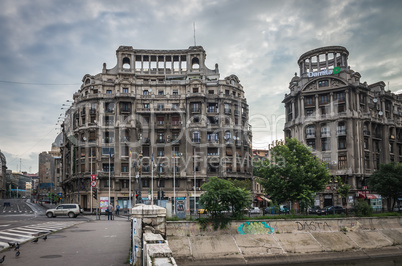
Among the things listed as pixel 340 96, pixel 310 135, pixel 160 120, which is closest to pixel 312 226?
pixel 310 135

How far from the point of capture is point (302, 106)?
252 ft

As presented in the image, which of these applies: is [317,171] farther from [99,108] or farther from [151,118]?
[99,108]

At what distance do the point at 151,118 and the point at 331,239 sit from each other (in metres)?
50.3

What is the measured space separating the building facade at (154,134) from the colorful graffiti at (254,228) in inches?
1676

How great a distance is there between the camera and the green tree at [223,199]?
88.7ft

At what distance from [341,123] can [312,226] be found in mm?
48181

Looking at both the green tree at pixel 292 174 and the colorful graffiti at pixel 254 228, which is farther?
the green tree at pixel 292 174

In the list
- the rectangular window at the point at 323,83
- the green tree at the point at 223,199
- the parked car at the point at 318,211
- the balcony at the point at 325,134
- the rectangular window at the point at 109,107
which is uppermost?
the rectangular window at the point at 323,83

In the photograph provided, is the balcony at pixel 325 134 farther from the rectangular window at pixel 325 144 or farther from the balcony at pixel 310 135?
the balcony at pixel 310 135

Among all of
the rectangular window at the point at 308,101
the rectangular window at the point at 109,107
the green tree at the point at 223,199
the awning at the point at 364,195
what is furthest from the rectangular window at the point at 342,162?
the green tree at the point at 223,199

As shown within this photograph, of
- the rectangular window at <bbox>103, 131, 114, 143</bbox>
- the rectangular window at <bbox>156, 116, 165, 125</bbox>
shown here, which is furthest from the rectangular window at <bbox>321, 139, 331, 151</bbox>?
the rectangular window at <bbox>103, 131, 114, 143</bbox>

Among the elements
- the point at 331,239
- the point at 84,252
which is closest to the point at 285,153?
the point at 331,239

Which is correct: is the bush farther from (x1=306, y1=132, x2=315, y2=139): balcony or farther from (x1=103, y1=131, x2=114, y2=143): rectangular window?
(x1=103, y1=131, x2=114, y2=143): rectangular window

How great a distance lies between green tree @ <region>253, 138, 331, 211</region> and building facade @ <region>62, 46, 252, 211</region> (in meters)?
28.9
